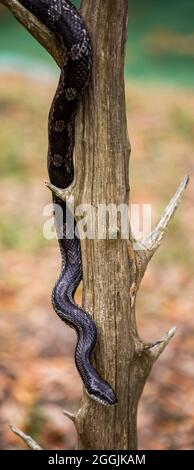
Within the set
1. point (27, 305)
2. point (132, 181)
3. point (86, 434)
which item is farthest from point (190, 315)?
point (86, 434)

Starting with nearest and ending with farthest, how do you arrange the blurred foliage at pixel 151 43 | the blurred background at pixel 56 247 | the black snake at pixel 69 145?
1. the black snake at pixel 69 145
2. the blurred background at pixel 56 247
3. the blurred foliage at pixel 151 43

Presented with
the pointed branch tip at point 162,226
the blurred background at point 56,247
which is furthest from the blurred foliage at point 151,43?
the pointed branch tip at point 162,226

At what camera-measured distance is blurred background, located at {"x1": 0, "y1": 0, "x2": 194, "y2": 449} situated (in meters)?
5.27

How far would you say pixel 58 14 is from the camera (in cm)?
282

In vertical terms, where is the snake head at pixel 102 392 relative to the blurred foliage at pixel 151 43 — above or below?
below

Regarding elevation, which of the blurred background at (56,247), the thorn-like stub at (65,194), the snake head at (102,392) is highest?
the blurred background at (56,247)

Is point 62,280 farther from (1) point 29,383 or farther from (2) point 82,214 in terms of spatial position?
(1) point 29,383

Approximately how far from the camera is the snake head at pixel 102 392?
3119mm

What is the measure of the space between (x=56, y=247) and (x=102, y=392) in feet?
14.7

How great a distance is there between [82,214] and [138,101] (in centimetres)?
705

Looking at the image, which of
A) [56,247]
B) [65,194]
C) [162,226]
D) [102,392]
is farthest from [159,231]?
[56,247]

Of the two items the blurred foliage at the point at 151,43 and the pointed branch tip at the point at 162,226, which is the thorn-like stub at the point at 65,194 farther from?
the blurred foliage at the point at 151,43

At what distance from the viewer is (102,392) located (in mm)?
3111

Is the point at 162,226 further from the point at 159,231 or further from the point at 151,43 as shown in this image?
the point at 151,43
